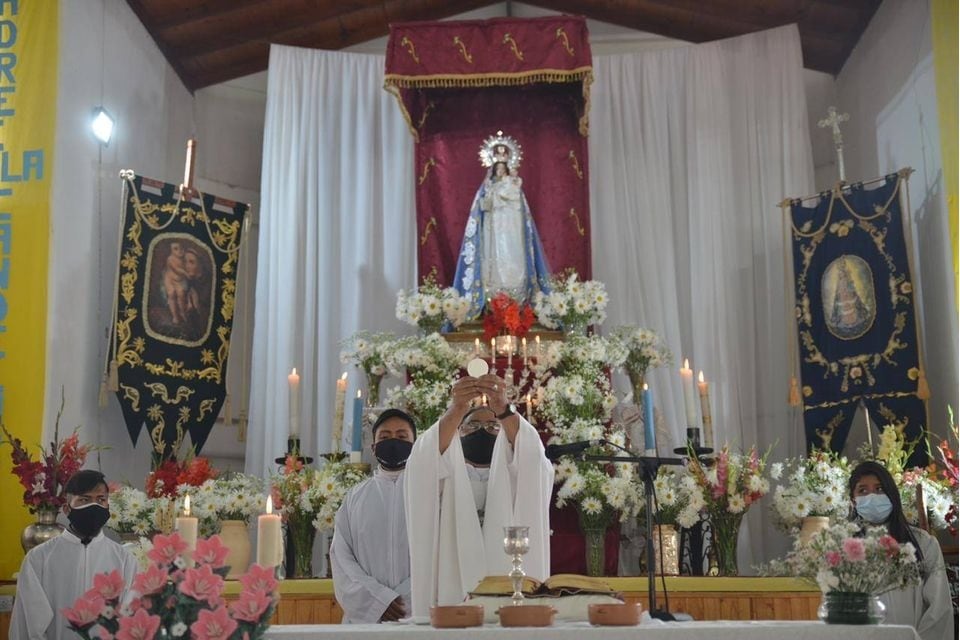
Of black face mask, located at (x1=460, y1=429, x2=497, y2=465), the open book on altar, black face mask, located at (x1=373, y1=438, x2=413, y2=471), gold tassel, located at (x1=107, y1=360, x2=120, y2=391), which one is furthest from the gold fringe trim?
the open book on altar

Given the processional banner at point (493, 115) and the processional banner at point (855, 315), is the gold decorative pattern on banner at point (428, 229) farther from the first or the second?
the processional banner at point (855, 315)

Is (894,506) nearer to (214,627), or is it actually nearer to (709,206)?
(214,627)

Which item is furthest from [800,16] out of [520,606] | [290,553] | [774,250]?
[520,606]

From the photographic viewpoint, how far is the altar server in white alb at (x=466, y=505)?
5.13 meters

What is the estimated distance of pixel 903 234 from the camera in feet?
31.1

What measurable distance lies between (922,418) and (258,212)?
20.5 feet

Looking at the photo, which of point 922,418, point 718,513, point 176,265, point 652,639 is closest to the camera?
point 652,639

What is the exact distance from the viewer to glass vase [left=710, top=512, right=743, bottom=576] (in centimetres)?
733

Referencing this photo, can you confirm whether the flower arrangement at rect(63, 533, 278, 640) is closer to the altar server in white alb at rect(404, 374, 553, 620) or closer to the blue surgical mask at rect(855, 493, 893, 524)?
the altar server in white alb at rect(404, 374, 553, 620)

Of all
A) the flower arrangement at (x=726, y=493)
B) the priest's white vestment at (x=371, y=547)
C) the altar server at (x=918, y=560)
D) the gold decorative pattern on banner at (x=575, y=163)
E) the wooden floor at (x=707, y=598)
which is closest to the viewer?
the altar server at (x=918, y=560)

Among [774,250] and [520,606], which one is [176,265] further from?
[520,606]

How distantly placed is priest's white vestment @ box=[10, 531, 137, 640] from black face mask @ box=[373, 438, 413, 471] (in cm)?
128

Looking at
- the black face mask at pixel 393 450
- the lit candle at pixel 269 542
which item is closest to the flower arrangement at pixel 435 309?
the black face mask at pixel 393 450

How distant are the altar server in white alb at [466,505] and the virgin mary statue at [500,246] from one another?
14.6 feet
